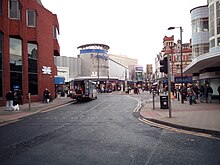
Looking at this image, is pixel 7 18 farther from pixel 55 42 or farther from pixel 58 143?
pixel 58 143

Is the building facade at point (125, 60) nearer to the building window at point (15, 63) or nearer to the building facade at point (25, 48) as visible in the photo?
the building facade at point (25, 48)

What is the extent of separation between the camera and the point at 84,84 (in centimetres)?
3247

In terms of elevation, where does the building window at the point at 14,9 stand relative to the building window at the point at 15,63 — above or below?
above

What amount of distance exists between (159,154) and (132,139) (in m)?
2.05

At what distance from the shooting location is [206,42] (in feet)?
120

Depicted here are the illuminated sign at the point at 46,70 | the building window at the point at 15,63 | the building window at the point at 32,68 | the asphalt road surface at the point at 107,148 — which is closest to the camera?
the asphalt road surface at the point at 107,148

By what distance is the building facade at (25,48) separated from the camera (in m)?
24.3

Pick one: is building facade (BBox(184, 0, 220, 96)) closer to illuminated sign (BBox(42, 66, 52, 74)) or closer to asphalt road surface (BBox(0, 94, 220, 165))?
asphalt road surface (BBox(0, 94, 220, 165))

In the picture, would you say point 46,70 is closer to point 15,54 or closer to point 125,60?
point 15,54

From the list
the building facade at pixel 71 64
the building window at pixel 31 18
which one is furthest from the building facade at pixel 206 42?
the building facade at pixel 71 64

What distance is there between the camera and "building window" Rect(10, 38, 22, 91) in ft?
84.1

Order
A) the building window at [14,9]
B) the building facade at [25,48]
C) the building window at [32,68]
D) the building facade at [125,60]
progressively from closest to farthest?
the building facade at [25,48] < the building window at [14,9] < the building window at [32,68] < the building facade at [125,60]

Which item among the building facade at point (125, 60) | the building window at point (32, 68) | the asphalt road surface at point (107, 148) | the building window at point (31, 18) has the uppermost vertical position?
the building facade at point (125, 60)

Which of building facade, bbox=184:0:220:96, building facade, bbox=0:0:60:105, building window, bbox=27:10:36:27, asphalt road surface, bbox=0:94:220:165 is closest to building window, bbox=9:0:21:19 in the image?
building facade, bbox=0:0:60:105
